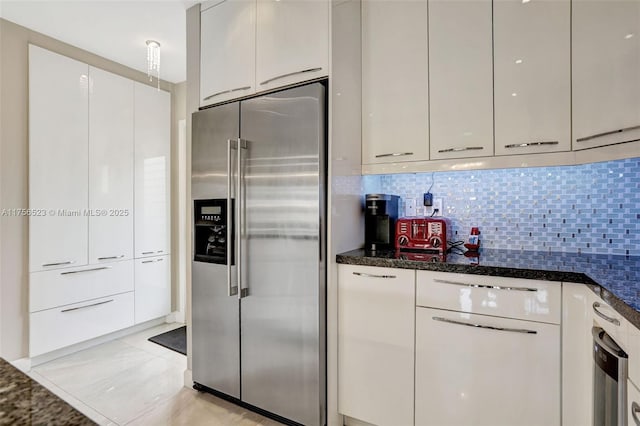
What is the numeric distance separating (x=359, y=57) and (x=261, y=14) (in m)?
0.65

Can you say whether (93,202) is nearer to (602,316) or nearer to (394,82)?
(394,82)

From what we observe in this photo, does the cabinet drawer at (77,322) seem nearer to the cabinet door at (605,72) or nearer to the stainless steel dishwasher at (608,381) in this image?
the stainless steel dishwasher at (608,381)

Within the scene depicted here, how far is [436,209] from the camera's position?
2.22 m

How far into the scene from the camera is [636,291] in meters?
1.06

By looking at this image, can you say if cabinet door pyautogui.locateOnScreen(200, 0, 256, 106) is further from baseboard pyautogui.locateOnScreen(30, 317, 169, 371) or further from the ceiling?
baseboard pyautogui.locateOnScreen(30, 317, 169, 371)

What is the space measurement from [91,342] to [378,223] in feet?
9.30

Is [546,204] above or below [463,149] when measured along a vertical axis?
below

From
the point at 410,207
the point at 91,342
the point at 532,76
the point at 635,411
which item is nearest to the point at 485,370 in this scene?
the point at 635,411

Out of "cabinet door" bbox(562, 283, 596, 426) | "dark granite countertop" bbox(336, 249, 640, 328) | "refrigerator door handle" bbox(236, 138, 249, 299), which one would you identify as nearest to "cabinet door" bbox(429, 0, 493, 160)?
"dark granite countertop" bbox(336, 249, 640, 328)

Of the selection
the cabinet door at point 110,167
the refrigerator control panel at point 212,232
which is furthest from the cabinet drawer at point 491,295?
the cabinet door at point 110,167

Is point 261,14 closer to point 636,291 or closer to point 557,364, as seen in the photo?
point 636,291

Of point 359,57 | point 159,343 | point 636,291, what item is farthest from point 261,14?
point 159,343

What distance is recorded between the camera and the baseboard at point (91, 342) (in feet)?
8.85

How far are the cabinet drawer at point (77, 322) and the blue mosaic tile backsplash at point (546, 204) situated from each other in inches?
104
